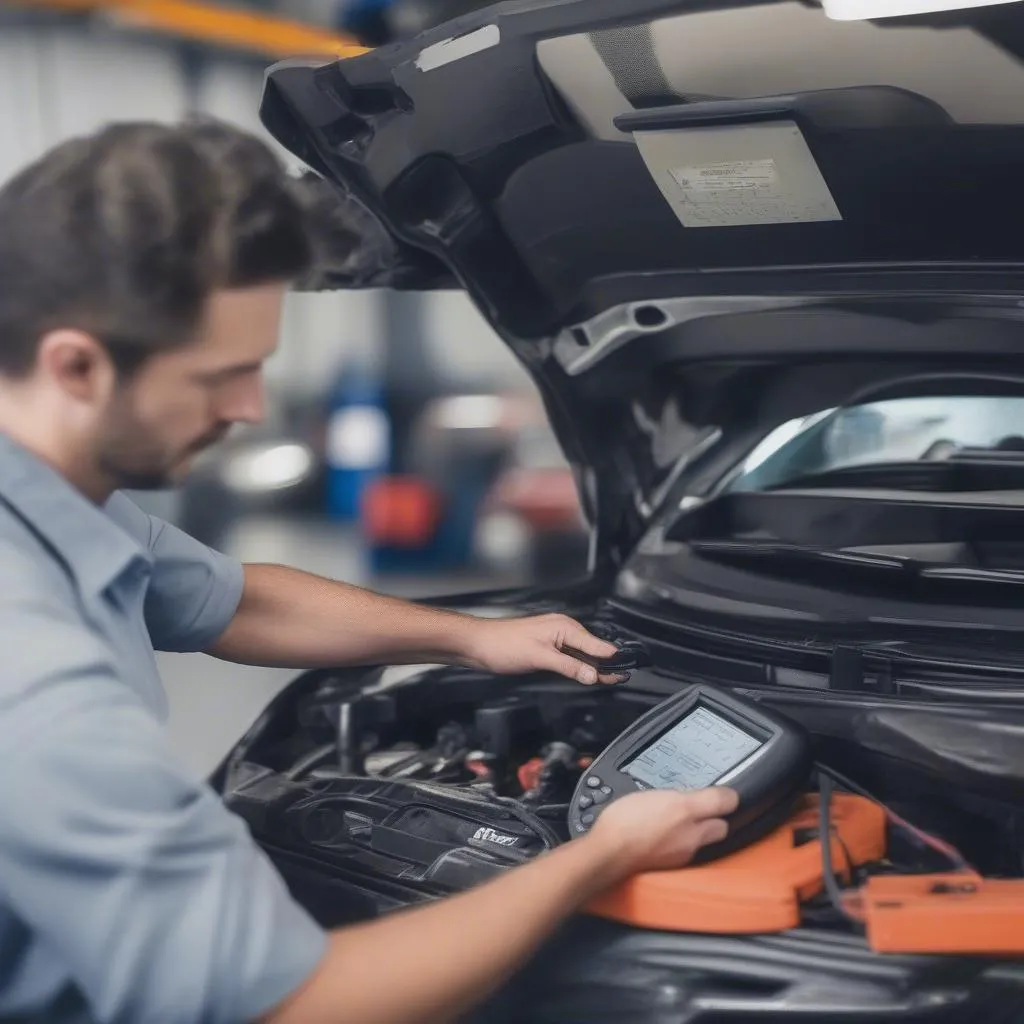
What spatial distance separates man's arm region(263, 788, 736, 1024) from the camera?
0.94m

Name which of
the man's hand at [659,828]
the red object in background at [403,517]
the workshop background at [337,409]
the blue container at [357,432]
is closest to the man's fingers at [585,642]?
the man's hand at [659,828]

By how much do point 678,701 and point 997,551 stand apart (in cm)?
47

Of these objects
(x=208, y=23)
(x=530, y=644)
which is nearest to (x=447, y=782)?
(x=530, y=644)

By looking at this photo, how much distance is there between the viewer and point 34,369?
99 centimetres

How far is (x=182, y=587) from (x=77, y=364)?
1.54ft

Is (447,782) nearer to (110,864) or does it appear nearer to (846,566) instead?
(846,566)

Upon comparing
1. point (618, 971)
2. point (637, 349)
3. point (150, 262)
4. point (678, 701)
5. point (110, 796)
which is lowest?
point (618, 971)

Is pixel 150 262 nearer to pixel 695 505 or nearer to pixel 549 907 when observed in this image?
pixel 549 907

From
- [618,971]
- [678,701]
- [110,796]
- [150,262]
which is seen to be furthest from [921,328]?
[110,796]

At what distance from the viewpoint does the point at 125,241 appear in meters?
0.96

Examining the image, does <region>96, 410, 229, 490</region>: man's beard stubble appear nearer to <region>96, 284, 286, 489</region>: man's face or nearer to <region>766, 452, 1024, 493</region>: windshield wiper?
<region>96, 284, 286, 489</region>: man's face

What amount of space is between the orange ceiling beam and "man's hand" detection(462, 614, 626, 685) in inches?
163

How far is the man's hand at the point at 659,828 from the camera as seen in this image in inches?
43.4

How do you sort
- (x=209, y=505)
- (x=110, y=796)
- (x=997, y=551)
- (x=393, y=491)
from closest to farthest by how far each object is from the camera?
(x=110, y=796), (x=997, y=551), (x=209, y=505), (x=393, y=491)
